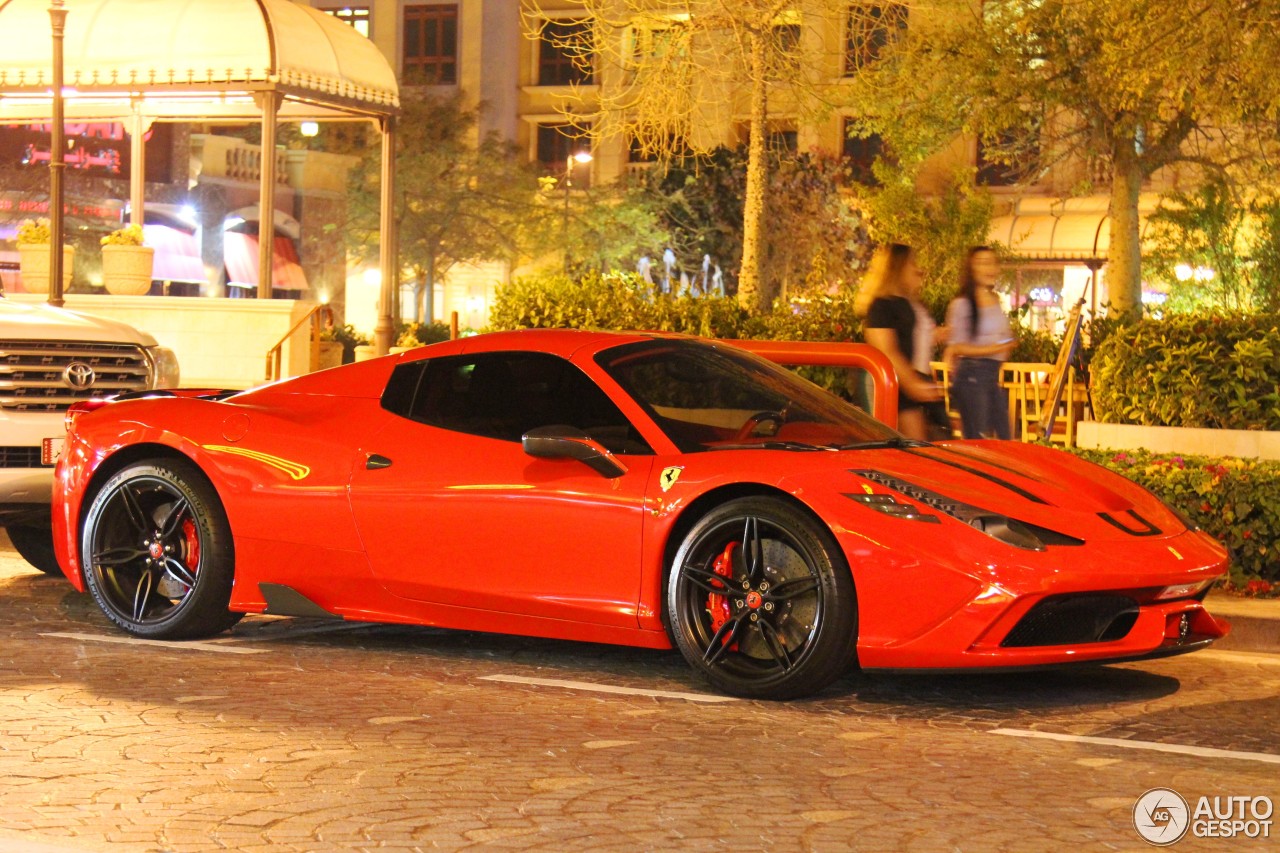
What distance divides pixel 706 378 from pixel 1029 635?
6.24ft

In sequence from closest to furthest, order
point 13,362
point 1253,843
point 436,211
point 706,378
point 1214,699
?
point 1253,843
point 1214,699
point 706,378
point 13,362
point 436,211

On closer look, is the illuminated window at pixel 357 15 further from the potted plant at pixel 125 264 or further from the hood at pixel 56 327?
the hood at pixel 56 327

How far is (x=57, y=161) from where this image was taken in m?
18.5

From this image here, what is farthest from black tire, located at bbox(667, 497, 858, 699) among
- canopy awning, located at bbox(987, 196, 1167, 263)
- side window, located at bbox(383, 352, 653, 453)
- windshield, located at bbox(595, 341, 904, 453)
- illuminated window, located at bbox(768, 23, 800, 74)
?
canopy awning, located at bbox(987, 196, 1167, 263)

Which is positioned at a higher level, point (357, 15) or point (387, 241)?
point (357, 15)

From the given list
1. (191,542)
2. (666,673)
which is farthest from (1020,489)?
(191,542)

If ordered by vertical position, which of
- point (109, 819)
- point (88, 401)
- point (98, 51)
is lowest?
point (109, 819)

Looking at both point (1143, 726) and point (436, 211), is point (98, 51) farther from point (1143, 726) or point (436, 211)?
point (436, 211)

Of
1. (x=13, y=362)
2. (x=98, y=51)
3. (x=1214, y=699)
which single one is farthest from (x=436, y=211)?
(x=1214, y=699)

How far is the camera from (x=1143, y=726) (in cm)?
621

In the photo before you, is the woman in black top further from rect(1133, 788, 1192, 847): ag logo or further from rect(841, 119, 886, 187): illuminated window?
rect(841, 119, 886, 187): illuminated window

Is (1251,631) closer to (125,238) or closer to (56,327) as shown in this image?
(56,327)

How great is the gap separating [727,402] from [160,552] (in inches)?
106

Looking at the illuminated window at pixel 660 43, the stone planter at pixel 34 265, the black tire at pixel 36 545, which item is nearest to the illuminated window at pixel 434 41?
the stone planter at pixel 34 265
